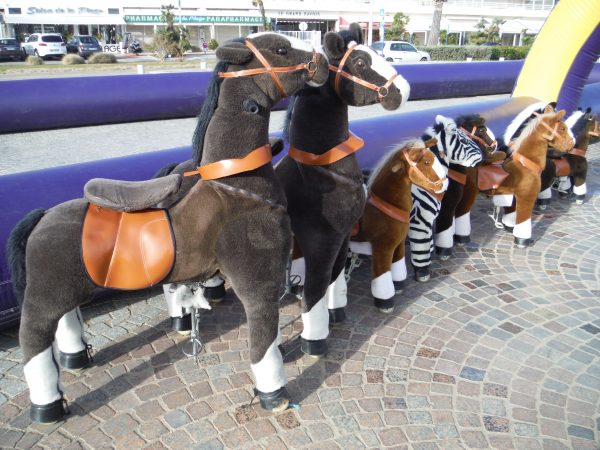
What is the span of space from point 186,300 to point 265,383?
2.36ft

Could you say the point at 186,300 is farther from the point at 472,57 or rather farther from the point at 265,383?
the point at 472,57

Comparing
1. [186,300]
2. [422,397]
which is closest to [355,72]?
[186,300]

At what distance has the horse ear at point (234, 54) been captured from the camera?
2348 millimetres

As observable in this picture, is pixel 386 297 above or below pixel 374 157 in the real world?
below

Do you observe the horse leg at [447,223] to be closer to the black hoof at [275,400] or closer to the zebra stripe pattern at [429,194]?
the zebra stripe pattern at [429,194]

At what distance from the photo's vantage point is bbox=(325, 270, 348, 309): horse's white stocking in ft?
11.6

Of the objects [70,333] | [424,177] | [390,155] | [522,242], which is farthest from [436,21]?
[70,333]

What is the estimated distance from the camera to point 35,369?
257cm

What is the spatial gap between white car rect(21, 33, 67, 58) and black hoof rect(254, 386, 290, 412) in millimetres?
29866

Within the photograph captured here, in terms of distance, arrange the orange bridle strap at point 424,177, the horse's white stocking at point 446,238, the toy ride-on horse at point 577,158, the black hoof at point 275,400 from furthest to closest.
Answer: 1. the toy ride-on horse at point 577,158
2. the horse's white stocking at point 446,238
3. the orange bridle strap at point 424,177
4. the black hoof at point 275,400

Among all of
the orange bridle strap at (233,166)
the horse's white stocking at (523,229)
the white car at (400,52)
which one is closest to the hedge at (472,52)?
the white car at (400,52)

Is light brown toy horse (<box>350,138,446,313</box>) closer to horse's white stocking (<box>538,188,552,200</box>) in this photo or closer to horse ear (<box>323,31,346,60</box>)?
horse ear (<box>323,31,346,60</box>)

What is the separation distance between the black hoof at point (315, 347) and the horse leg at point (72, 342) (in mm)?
1412

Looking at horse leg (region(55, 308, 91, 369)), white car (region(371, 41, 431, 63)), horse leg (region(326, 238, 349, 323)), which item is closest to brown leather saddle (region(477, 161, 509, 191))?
horse leg (region(326, 238, 349, 323))
